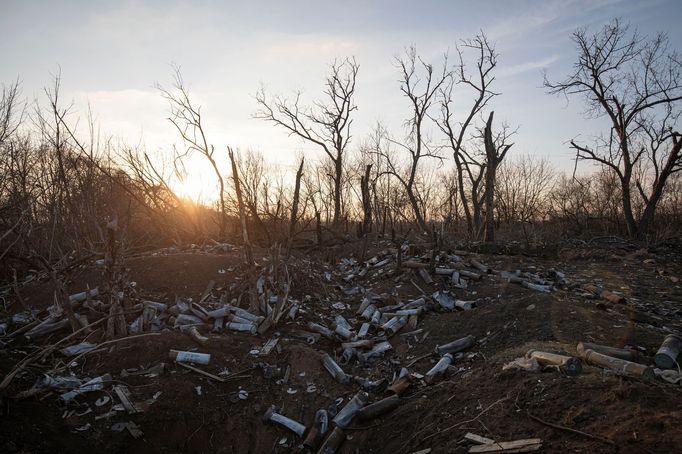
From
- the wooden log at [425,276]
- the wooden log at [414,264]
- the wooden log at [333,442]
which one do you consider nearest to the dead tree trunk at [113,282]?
the wooden log at [333,442]

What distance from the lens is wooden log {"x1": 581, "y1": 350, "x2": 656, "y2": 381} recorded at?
134 inches

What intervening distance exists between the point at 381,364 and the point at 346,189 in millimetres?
24745

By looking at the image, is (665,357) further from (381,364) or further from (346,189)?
(346,189)

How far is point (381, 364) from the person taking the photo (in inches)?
223

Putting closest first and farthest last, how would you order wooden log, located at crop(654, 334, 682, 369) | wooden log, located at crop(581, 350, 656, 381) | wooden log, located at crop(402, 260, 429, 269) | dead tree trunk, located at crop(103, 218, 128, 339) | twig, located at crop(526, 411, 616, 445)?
twig, located at crop(526, 411, 616, 445), wooden log, located at crop(581, 350, 656, 381), wooden log, located at crop(654, 334, 682, 369), dead tree trunk, located at crop(103, 218, 128, 339), wooden log, located at crop(402, 260, 429, 269)

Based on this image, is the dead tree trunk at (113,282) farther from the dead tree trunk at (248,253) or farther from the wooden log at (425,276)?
the wooden log at (425,276)

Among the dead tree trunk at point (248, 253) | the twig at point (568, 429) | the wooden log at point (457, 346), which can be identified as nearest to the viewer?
the twig at point (568, 429)

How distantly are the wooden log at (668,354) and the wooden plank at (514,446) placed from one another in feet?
7.26

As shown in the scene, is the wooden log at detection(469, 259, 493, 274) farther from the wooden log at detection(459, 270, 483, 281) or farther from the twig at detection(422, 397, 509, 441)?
the twig at detection(422, 397, 509, 441)

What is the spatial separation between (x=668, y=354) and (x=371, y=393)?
337 centimetres

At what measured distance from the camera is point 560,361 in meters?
3.79

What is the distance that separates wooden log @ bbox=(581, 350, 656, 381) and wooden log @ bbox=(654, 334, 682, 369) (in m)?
0.52

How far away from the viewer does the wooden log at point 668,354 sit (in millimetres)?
3943

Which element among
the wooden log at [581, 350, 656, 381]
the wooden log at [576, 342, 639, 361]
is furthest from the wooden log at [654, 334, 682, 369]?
the wooden log at [581, 350, 656, 381]
